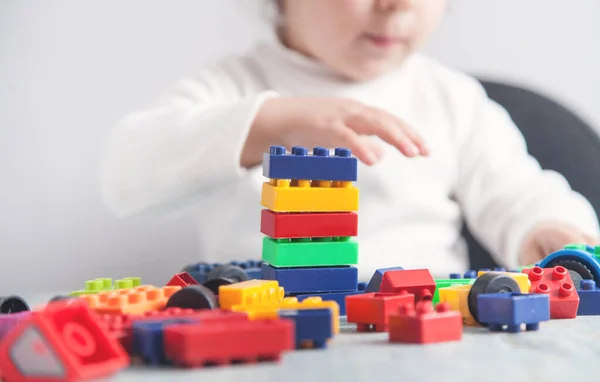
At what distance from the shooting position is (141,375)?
42 cm

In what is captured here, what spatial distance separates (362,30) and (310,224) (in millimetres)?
547

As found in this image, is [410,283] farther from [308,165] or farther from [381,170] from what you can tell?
[381,170]

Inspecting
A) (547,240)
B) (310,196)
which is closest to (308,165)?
(310,196)

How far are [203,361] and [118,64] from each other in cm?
98

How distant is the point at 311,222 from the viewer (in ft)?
2.10

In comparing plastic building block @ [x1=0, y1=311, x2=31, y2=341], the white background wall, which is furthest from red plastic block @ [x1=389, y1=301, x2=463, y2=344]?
the white background wall

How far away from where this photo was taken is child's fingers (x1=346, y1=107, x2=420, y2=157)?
0.84m

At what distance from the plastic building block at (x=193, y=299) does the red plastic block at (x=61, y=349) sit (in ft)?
0.35

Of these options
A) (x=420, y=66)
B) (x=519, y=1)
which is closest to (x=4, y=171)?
(x=420, y=66)

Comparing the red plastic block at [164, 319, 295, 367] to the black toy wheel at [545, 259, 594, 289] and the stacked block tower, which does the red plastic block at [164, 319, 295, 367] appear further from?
the black toy wheel at [545, 259, 594, 289]

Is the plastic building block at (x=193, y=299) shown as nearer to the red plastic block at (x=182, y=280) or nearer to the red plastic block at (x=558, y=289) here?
the red plastic block at (x=182, y=280)

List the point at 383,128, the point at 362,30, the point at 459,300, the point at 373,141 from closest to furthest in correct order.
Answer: the point at 459,300 → the point at 383,128 → the point at 373,141 → the point at 362,30

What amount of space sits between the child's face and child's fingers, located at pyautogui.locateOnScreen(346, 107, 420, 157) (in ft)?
0.81

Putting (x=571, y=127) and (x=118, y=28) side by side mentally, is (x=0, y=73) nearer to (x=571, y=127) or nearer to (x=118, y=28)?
(x=118, y=28)
